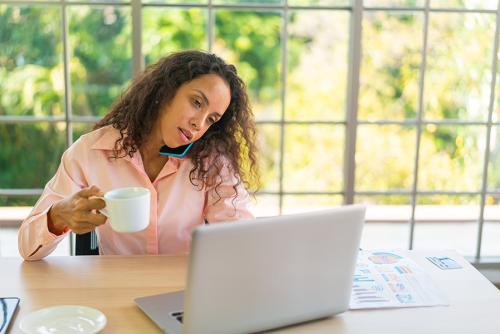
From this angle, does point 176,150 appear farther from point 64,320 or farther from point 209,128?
point 64,320

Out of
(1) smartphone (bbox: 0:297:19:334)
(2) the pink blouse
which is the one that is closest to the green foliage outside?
(2) the pink blouse

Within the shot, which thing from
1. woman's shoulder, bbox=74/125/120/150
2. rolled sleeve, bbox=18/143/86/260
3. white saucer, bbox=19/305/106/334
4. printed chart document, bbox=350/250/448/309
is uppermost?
woman's shoulder, bbox=74/125/120/150

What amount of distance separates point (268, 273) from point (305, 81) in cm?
497

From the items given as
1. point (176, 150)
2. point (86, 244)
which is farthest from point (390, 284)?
point (86, 244)

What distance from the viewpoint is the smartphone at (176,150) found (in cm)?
186

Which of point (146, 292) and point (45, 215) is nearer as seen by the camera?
point (146, 292)

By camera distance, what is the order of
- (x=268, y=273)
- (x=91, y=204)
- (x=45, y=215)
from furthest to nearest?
(x=45, y=215)
(x=91, y=204)
(x=268, y=273)

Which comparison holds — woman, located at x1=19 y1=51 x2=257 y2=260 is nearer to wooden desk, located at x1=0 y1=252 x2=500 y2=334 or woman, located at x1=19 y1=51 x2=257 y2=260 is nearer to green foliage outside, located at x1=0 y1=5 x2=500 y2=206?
wooden desk, located at x1=0 y1=252 x2=500 y2=334

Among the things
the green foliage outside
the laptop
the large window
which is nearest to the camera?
the laptop

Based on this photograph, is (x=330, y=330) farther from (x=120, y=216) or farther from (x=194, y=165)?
(x=194, y=165)

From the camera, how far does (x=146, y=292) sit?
A: 1.44 meters

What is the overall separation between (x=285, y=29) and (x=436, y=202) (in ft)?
4.77

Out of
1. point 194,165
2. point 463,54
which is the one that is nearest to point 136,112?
point 194,165

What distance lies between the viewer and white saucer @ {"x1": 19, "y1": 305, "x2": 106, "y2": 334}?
1241 mm
